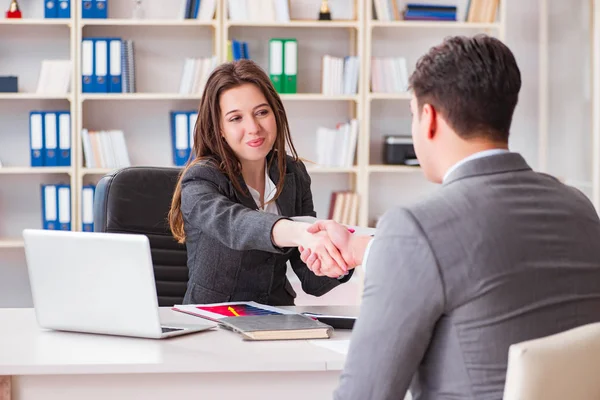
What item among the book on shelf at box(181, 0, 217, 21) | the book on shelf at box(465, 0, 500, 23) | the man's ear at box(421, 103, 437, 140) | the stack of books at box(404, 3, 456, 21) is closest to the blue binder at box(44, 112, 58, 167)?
the book on shelf at box(181, 0, 217, 21)

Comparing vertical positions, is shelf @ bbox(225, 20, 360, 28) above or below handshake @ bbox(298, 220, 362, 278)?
above

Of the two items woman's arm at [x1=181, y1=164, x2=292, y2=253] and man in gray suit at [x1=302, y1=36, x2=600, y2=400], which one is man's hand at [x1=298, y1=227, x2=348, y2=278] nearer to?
woman's arm at [x1=181, y1=164, x2=292, y2=253]

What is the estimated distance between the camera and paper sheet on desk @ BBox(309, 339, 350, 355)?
5.95ft

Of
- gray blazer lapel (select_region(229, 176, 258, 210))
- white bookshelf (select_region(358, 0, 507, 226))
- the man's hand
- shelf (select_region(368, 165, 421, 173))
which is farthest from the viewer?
white bookshelf (select_region(358, 0, 507, 226))

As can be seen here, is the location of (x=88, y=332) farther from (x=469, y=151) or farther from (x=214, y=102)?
(x=469, y=151)

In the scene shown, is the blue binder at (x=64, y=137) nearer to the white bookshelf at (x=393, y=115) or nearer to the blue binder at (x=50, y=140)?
the blue binder at (x=50, y=140)

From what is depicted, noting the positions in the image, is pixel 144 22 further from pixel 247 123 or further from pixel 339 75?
pixel 247 123

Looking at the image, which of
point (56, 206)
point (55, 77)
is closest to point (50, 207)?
point (56, 206)

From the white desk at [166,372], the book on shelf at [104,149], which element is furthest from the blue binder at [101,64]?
the white desk at [166,372]

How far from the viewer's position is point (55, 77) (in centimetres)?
473

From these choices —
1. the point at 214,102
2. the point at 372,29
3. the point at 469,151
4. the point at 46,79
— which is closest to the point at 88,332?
the point at 214,102

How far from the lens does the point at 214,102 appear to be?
8.27 feet

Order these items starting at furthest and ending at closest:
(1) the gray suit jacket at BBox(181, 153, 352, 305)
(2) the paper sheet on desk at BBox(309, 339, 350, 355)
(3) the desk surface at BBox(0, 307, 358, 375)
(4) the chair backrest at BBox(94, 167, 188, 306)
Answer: (4) the chair backrest at BBox(94, 167, 188, 306) < (1) the gray suit jacket at BBox(181, 153, 352, 305) < (2) the paper sheet on desk at BBox(309, 339, 350, 355) < (3) the desk surface at BBox(0, 307, 358, 375)

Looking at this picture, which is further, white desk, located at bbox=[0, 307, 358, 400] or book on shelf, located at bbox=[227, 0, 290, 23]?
book on shelf, located at bbox=[227, 0, 290, 23]
